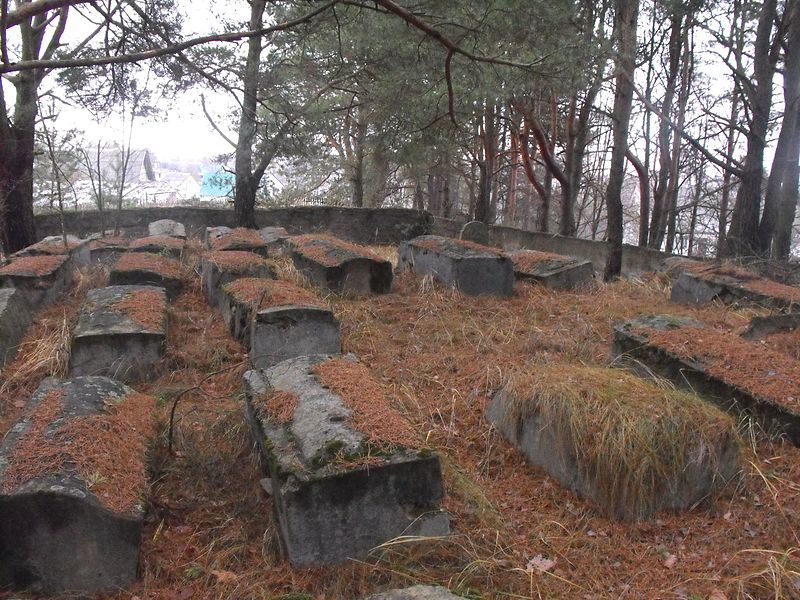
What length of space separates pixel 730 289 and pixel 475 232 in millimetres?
4668

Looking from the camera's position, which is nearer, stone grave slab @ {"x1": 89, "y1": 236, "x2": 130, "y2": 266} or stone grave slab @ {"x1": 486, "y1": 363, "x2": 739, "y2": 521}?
stone grave slab @ {"x1": 486, "y1": 363, "x2": 739, "y2": 521}

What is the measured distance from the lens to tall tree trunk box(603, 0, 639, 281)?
7.41 meters

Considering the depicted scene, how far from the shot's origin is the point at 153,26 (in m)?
4.96

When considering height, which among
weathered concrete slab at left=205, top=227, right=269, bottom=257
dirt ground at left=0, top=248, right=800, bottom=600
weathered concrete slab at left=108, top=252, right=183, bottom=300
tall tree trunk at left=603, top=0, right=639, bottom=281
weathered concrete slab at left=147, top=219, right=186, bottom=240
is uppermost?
tall tree trunk at left=603, top=0, right=639, bottom=281

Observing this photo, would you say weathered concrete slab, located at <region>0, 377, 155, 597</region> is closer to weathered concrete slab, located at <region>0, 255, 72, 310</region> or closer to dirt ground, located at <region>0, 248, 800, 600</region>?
dirt ground, located at <region>0, 248, 800, 600</region>

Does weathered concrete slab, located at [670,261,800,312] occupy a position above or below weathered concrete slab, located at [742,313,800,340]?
above

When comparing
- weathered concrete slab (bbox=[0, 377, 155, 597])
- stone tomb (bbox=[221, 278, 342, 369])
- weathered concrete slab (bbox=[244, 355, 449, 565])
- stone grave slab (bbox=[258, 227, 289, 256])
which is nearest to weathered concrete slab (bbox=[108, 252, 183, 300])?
stone tomb (bbox=[221, 278, 342, 369])

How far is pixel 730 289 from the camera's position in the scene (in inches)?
238

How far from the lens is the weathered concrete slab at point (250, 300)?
4785 mm

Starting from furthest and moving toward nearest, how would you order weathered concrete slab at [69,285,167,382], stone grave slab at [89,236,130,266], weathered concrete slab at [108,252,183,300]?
stone grave slab at [89,236,130,266]
weathered concrete slab at [108,252,183,300]
weathered concrete slab at [69,285,167,382]

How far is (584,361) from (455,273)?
241cm

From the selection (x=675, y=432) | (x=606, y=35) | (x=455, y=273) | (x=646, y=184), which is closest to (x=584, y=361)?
(x=675, y=432)

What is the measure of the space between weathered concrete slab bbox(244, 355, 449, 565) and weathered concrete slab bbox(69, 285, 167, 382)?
1.75 meters

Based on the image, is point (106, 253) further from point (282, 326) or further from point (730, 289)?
point (730, 289)
